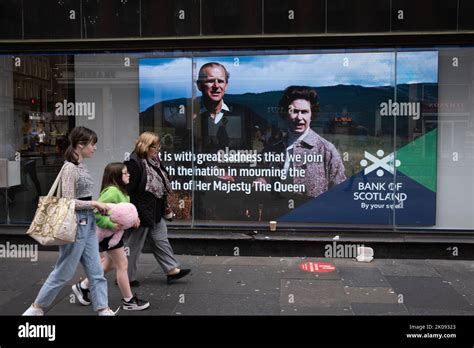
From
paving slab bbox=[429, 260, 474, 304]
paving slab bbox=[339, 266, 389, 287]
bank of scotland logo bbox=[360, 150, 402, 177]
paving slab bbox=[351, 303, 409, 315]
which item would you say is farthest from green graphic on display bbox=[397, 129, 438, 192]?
paving slab bbox=[351, 303, 409, 315]

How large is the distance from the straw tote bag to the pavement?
1210 mm

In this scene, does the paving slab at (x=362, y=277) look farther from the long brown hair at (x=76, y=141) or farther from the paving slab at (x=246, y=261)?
the long brown hair at (x=76, y=141)

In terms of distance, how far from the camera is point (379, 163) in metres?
8.14

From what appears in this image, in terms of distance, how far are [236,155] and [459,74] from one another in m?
3.66

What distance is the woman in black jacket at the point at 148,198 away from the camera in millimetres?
5914

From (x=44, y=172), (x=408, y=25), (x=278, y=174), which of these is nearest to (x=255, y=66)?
(x=278, y=174)

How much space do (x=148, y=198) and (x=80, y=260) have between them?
4.07 ft

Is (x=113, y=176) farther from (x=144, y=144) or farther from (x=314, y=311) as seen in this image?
(x=314, y=311)

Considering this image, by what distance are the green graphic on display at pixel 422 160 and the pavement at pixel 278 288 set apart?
131cm

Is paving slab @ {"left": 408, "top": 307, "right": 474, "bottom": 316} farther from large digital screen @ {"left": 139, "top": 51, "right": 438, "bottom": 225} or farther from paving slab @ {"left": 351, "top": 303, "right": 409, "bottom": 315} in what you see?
large digital screen @ {"left": 139, "top": 51, "right": 438, "bottom": 225}

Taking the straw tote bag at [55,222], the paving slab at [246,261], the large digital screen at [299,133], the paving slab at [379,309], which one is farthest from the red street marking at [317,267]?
the straw tote bag at [55,222]

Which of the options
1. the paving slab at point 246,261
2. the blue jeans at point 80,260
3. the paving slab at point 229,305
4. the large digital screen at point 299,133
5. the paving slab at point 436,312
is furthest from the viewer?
the large digital screen at point 299,133

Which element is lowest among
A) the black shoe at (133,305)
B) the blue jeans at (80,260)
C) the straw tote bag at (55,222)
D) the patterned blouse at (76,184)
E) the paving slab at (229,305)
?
the paving slab at (229,305)

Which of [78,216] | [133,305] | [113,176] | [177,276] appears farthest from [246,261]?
[78,216]
